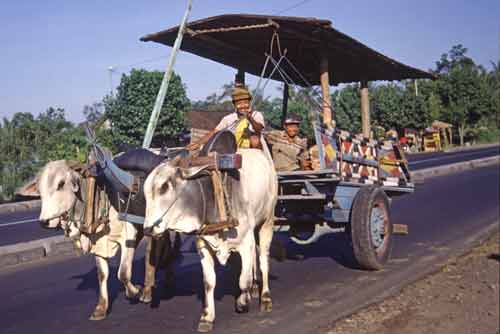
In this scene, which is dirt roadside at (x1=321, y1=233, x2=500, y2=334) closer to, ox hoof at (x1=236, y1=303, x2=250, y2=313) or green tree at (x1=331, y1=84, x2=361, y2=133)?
ox hoof at (x1=236, y1=303, x2=250, y2=313)

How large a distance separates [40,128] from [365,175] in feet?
54.7

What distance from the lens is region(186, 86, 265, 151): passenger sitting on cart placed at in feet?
21.5

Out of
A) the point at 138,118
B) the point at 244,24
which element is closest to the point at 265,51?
the point at 244,24

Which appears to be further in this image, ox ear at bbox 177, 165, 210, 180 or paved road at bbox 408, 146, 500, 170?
paved road at bbox 408, 146, 500, 170

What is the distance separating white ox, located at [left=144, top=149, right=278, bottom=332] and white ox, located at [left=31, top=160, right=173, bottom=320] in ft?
2.80

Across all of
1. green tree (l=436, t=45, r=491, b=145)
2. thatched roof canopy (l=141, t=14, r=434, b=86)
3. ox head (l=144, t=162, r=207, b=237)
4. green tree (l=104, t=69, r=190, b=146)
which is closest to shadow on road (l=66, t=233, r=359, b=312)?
ox head (l=144, t=162, r=207, b=237)

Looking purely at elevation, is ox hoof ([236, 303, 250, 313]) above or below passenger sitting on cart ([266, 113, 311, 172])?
below

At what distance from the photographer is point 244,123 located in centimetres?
676

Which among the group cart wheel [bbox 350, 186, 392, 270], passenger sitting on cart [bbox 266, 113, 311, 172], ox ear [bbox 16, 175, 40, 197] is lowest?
cart wheel [bbox 350, 186, 392, 270]

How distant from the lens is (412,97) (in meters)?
48.3

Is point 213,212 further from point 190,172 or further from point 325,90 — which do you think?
point 325,90

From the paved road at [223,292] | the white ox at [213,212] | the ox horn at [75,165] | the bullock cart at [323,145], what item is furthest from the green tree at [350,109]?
the ox horn at [75,165]

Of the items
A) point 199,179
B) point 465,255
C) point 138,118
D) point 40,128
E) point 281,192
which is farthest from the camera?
point 138,118

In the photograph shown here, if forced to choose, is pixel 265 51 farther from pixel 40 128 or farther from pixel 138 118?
pixel 138 118
